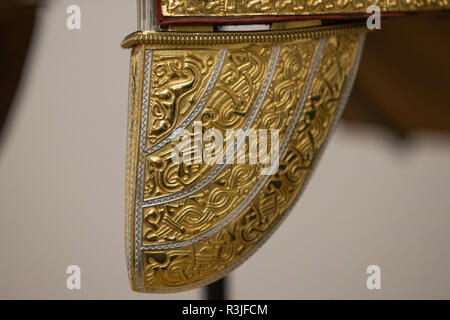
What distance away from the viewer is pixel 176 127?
691 mm

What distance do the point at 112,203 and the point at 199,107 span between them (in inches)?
19.5

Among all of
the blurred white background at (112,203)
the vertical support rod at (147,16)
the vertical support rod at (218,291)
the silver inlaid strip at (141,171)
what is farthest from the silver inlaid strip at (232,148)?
the blurred white background at (112,203)

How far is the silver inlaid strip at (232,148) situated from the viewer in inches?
27.6

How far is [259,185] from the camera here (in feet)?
2.46

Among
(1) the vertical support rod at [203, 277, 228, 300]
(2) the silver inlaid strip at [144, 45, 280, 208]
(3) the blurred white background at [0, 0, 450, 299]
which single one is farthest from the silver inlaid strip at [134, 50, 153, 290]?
(3) the blurred white background at [0, 0, 450, 299]

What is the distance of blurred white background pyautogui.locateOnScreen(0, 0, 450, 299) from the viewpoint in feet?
3.64

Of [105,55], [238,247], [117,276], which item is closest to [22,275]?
[117,276]

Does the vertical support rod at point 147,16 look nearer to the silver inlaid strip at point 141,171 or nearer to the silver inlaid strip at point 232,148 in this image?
the silver inlaid strip at point 141,171

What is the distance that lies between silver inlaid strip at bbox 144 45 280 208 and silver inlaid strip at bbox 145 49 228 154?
0.20ft

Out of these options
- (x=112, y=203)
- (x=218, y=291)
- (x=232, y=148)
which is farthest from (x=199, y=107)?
(x=112, y=203)

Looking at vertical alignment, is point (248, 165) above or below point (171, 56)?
below

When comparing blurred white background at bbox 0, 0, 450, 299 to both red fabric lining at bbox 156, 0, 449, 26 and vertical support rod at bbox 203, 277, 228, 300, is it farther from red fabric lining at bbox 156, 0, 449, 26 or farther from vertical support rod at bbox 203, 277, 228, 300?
red fabric lining at bbox 156, 0, 449, 26
